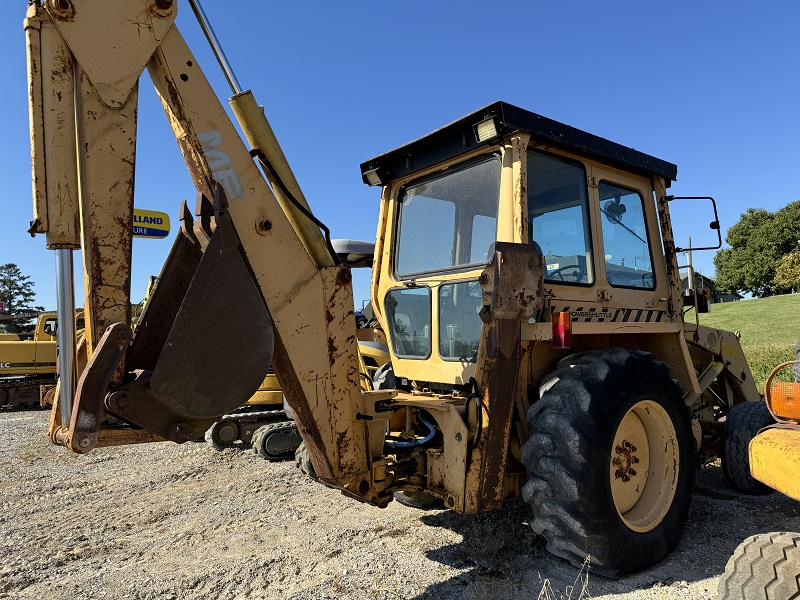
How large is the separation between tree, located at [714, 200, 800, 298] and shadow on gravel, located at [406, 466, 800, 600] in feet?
160

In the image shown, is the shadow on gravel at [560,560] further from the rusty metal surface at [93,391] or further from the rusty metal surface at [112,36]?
the rusty metal surface at [112,36]

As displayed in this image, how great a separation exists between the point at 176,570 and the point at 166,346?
185 cm

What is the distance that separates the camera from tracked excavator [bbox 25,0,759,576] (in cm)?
254

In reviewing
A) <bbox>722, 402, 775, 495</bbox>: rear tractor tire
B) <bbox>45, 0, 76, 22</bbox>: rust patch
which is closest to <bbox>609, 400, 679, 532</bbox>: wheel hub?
<bbox>722, 402, 775, 495</bbox>: rear tractor tire

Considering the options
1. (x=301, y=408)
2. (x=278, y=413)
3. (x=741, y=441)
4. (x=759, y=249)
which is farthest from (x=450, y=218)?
(x=759, y=249)

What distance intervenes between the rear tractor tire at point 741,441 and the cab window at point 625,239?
139 centimetres

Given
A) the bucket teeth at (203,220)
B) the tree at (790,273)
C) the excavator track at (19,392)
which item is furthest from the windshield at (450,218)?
the tree at (790,273)

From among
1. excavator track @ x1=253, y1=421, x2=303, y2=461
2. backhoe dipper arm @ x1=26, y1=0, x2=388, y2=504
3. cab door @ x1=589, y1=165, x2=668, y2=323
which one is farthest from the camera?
excavator track @ x1=253, y1=421, x2=303, y2=461

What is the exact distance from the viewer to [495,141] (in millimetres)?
3545

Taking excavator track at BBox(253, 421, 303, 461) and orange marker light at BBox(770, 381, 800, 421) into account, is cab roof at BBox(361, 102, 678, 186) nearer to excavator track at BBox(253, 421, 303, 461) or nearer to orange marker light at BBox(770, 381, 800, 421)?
orange marker light at BBox(770, 381, 800, 421)

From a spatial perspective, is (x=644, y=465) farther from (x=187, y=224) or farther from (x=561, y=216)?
(x=187, y=224)

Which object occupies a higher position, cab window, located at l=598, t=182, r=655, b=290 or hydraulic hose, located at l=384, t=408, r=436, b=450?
cab window, located at l=598, t=182, r=655, b=290

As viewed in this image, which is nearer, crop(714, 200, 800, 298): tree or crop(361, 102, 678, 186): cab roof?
crop(361, 102, 678, 186): cab roof

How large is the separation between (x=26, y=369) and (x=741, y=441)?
1499 cm
